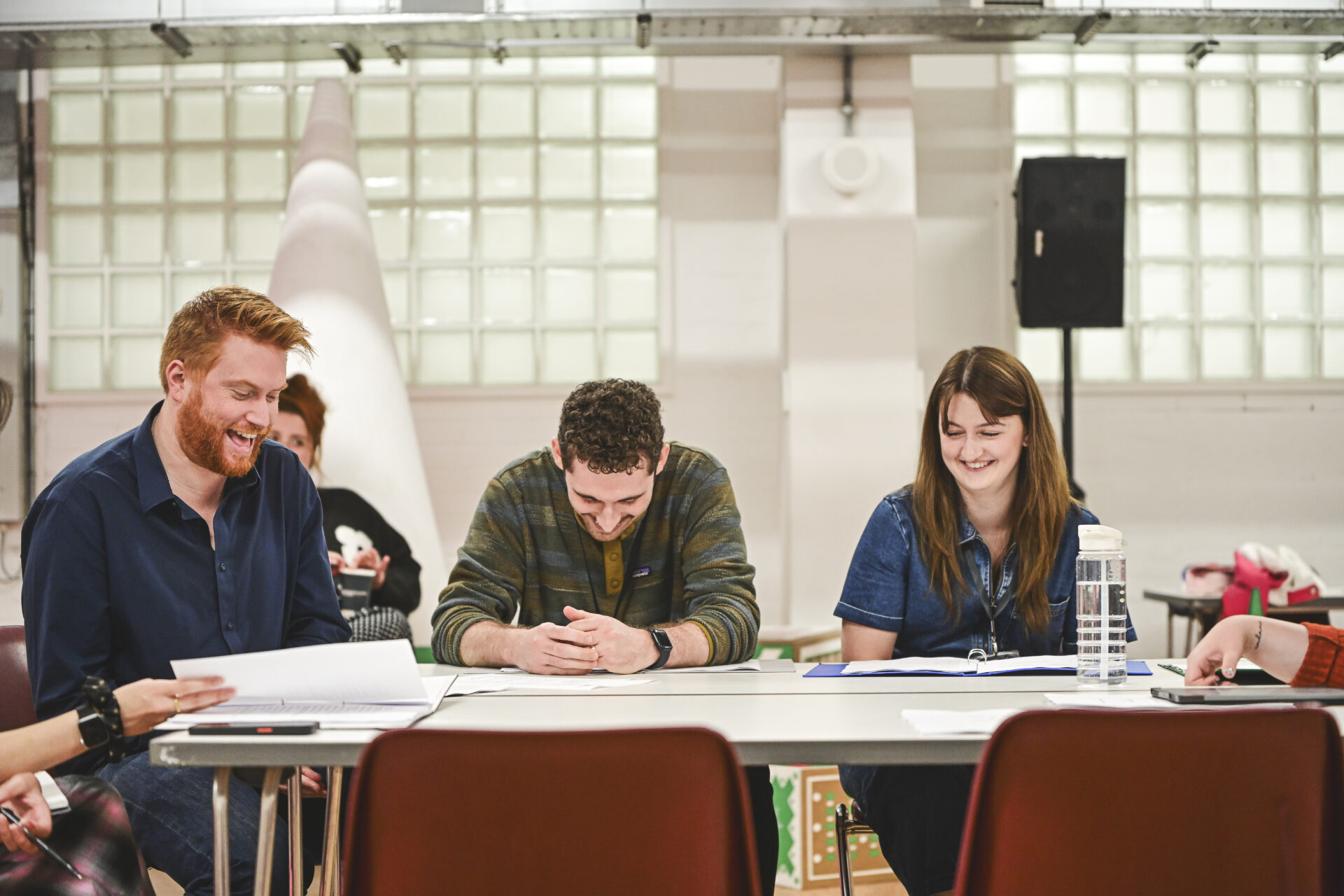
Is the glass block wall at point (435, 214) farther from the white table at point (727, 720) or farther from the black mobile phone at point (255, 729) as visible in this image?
the black mobile phone at point (255, 729)

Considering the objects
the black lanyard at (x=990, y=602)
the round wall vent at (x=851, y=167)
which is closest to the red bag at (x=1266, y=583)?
the round wall vent at (x=851, y=167)

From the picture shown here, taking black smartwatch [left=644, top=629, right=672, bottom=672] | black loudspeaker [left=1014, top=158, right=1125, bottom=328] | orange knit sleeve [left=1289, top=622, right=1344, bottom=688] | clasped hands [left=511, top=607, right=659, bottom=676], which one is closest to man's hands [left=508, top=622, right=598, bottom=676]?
clasped hands [left=511, top=607, right=659, bottom=676]

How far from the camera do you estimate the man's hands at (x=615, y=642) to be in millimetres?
1874

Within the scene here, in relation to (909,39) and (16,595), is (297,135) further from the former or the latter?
(909,39)

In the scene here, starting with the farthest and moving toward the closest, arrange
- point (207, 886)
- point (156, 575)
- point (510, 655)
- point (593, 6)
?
point (593, 6) → point (510, 655) → point (156, 575) → point (207, 886)

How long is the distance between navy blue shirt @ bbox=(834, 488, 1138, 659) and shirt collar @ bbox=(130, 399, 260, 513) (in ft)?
3.90

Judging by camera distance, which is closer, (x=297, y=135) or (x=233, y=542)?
(x=233, y=542)

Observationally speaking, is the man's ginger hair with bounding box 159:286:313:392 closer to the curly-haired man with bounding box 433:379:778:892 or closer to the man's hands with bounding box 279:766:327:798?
the curly-haired man with bounding box 433:379:778:892

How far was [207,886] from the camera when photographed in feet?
5.04

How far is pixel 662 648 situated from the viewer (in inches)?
76.5

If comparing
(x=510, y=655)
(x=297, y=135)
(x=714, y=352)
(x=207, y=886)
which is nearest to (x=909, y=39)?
(x=714, y=352)

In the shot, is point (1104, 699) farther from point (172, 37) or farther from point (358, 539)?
point (172, 37)

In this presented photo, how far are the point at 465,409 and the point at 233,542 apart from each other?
315 cm

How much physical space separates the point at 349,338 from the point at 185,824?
2821mm
